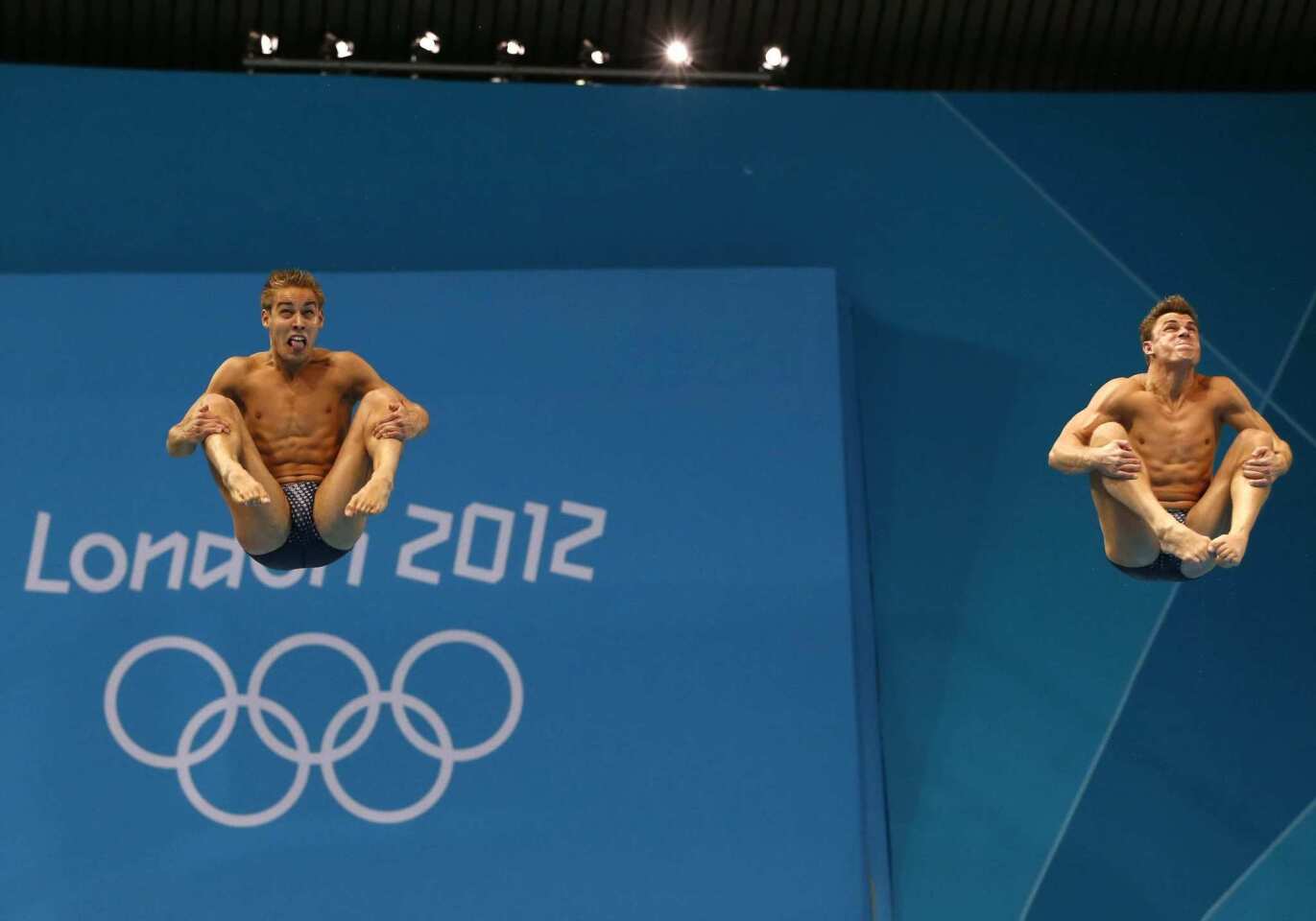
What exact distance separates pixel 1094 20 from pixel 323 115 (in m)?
4.51

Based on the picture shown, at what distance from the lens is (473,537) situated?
980 centimetres

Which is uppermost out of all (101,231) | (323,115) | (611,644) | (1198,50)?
(1198,50)

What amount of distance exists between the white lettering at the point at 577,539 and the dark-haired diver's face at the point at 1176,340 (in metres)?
3.14

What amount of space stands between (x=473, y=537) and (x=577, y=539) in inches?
21.0

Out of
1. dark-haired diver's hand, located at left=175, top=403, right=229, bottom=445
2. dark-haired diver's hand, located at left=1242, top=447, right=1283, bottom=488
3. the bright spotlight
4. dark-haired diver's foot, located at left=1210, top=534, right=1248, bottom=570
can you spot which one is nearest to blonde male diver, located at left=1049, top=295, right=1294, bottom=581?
dark-haired diver's hand, located at left=1242, top=447, right=1283, bottom=488

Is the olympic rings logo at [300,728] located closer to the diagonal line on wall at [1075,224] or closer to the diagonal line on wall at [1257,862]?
the diagonal line on wall at [1257,862]

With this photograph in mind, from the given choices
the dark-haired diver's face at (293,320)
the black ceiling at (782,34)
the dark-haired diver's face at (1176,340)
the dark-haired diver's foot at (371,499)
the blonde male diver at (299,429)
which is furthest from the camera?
the black ceiling at (782,34)

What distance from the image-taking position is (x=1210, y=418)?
26.0ft

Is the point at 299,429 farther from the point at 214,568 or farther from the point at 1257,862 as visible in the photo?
the point at 1257,862

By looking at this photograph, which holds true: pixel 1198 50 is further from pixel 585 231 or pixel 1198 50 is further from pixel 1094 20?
pixel 585 231

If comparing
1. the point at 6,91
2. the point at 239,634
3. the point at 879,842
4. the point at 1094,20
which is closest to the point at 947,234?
the point at 1094,20

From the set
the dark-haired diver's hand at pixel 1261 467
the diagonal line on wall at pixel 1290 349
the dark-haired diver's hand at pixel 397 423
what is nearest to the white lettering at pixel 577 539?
the dark-haired diver's hand at pixel 397 423

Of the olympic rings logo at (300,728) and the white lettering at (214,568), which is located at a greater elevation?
the white lettering at (214,568)

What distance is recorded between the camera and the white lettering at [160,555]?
31.4 ft
